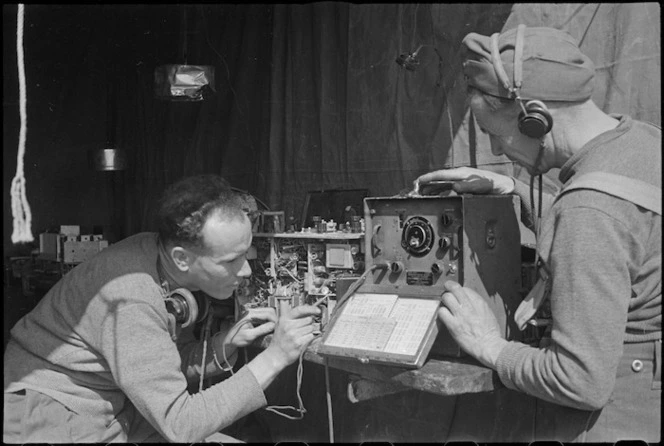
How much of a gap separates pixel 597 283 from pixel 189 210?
1.49m

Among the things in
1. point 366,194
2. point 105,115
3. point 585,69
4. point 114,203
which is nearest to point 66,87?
point 105,115

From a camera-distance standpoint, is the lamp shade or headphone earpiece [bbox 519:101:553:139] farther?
the lamp shade

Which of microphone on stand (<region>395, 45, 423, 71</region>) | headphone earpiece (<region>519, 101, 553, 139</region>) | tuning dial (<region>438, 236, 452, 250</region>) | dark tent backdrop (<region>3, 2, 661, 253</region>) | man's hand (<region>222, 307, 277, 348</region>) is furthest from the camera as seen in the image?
microphone on stand (<region>395, 45, 423, 71</region>)

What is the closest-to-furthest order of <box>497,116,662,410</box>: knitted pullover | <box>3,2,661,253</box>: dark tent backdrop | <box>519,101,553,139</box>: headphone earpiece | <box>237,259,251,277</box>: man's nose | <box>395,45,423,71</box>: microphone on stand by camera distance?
<box>497,116,662,410</box>: knitted pullover
<box>519,101,553,139</box>: headphone earpiece
<box>237,259,251,277</box>: man's nose
<box>3,2,661,253</box>: dark tent backdrop
<box>395,45,423,71</box>: microphone on stand

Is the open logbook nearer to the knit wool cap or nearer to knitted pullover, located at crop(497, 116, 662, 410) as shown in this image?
knitted pullover, located at crop(497, 116, 662, 410)

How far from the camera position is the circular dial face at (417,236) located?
242 cm

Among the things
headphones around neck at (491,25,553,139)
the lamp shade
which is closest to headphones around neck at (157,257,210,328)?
headphones around neck at (491,25,553,139)

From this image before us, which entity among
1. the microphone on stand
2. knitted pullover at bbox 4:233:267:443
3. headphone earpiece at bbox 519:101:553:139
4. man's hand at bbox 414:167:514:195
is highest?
the microphone on stand

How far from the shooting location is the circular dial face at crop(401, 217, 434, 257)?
7.95 ft

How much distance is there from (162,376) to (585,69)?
168cm

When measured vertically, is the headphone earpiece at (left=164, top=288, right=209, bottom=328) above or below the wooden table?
above

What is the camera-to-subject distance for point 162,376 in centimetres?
243

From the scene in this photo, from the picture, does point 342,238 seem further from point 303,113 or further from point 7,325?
point 7,325

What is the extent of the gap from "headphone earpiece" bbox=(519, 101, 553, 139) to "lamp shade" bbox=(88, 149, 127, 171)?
4.55 m
